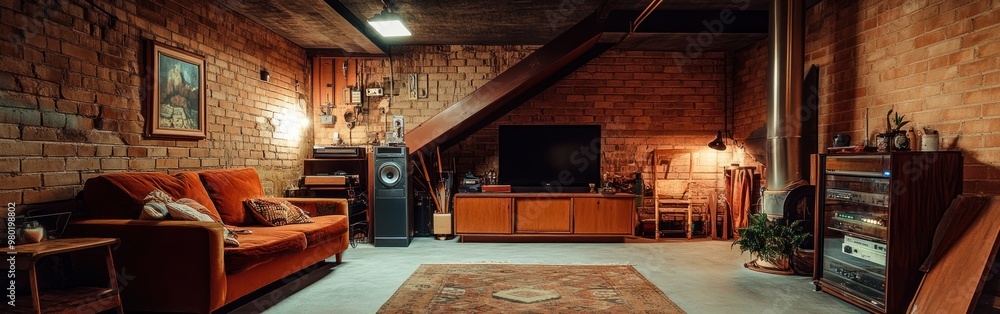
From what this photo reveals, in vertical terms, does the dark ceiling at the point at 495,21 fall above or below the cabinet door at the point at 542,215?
above

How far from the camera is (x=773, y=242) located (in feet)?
13.8

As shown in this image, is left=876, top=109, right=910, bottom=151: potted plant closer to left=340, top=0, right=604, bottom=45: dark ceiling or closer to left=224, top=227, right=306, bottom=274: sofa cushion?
left=340, top=0, right=604, bottom=45: dark ceiling

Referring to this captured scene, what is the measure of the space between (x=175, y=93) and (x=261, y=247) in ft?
5.95

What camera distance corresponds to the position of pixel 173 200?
3.45 meters

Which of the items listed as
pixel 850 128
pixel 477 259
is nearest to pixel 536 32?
pixel 477 259

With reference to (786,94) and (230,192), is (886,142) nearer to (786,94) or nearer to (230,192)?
(786,94)

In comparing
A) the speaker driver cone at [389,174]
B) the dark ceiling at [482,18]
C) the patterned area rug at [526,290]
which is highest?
the dark ceiling at [482,18]

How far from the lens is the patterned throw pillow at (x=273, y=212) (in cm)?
412

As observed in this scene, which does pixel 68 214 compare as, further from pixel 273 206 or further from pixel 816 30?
pixel 816 30

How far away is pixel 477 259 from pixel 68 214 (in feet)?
10.4

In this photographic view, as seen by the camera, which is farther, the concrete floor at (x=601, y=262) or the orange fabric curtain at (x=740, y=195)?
the orange fabric curtain at (x=740, y=195)

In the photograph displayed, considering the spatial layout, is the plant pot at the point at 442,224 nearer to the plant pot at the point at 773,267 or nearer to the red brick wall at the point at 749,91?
the plant pot at the point at 773,267

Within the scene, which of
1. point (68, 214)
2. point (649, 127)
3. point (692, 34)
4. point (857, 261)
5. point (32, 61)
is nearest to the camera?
point (32, 61)

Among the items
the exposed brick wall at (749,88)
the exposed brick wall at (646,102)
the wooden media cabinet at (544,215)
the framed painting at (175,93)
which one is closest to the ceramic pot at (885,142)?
the exposed brick wall at (749,88)
